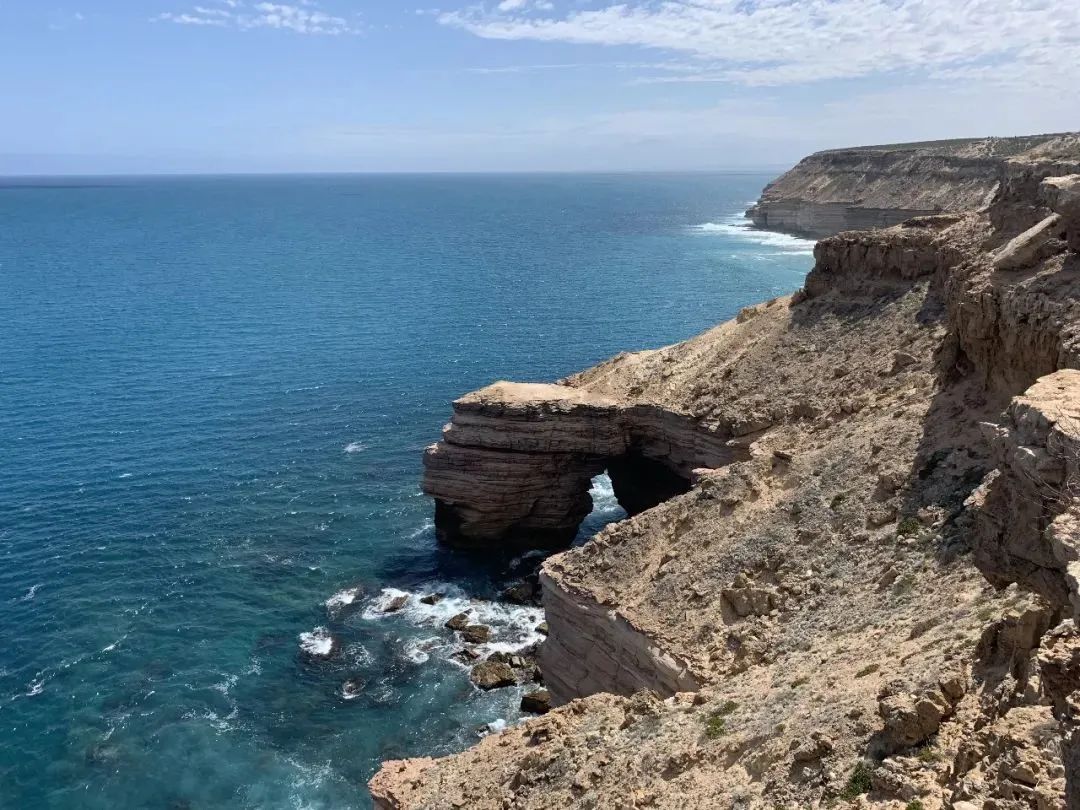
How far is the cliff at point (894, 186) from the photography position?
485 feet

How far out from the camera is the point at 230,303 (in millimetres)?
117250

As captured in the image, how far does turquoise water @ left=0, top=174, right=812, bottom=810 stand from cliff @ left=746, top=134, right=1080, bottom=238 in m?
43.1

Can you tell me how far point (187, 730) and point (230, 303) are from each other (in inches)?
3418

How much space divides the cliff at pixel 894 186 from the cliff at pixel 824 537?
101 meters

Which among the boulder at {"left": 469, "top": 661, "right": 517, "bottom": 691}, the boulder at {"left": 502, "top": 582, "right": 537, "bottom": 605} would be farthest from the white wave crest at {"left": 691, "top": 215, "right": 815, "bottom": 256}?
the boulder at {"left": 469, "top": 661, "right": 517, "bottom": 691}

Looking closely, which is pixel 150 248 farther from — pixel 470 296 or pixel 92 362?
pixel 92 362

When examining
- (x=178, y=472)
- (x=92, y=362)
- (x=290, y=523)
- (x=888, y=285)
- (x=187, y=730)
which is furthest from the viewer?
(x=92, y=362)

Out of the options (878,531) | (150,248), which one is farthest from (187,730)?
(150,248)

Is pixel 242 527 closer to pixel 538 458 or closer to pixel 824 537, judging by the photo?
pixel 538 458

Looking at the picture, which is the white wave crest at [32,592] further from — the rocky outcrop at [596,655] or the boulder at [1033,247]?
the boulder at [1033,247]

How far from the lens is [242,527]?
55562mm

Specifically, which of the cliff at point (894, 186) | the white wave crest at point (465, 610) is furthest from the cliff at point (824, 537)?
the cliff at point (894, 186)

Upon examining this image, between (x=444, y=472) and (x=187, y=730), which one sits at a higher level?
(x=444, y=472)

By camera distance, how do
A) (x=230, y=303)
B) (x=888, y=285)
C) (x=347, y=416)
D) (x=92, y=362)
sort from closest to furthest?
1. (x=888, y=285)
2. (x=347, y=416)
3. (x=92, y=362)
4. (x=230, y=303)
